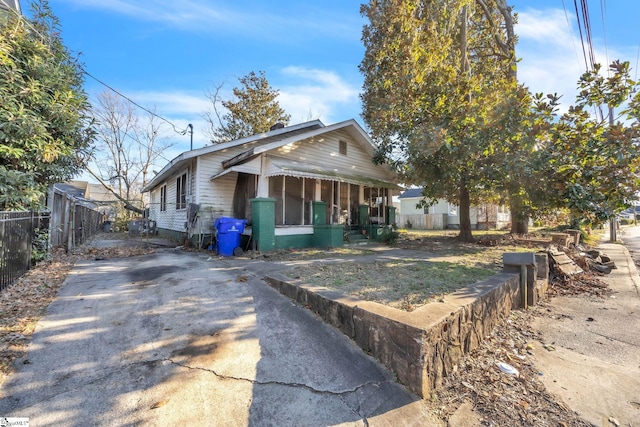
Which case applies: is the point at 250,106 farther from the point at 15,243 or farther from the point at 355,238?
the point at 15,243

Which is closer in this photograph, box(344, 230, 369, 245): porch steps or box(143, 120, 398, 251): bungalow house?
box(143, 120, 398, 251): bungalow house

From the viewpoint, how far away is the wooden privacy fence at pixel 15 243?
14.5ft

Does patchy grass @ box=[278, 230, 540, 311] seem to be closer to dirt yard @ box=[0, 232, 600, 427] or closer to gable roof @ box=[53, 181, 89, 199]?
dirt yard @ box=[0, 232, 600, 427]

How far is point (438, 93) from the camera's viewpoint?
29.7 feet

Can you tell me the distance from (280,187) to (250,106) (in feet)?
53.8

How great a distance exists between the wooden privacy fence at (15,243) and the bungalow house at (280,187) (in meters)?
4.22

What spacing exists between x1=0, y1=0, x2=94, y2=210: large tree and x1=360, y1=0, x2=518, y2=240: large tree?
9.43 metres

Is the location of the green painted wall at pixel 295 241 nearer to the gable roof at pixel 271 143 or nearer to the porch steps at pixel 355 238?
the porch steps at pixel 355 238

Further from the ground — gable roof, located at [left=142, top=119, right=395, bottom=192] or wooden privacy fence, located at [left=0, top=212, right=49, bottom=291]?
gable roof, located at [left=142, top=119, right=395, bottom=192]

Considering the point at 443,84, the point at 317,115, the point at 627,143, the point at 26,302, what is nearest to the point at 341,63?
the point at 443,84

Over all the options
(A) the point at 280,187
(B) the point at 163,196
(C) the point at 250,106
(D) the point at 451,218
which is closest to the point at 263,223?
(A) the point at 280,187

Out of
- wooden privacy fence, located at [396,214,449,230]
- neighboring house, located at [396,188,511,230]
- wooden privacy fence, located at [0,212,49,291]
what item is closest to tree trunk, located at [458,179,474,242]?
neighboring house, located at [396,188,511,230]

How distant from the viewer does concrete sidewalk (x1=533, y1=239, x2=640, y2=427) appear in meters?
2.39

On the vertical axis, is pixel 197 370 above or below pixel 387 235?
below
